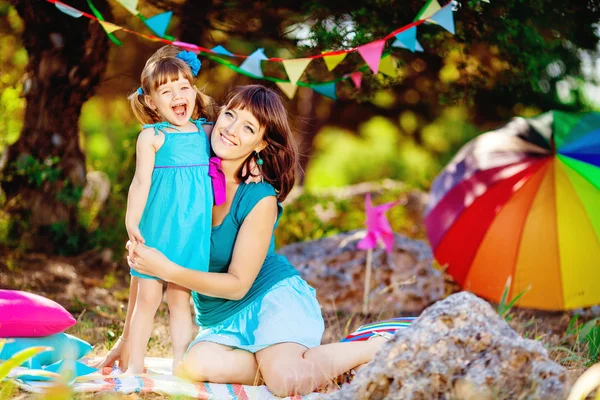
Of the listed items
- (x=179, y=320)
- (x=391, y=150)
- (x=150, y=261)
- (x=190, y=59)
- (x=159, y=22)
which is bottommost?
(x=179, y=320)

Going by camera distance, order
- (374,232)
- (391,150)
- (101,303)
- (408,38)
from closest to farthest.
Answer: (408,38), (101,303), (374,232), (391,150)

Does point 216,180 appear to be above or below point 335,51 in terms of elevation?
below

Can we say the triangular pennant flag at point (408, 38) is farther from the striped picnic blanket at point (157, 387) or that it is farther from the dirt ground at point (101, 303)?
the striped picnic blanket at point (157, 387)

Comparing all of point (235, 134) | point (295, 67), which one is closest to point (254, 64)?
point (295, 67)

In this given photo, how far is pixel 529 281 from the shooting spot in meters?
4.22

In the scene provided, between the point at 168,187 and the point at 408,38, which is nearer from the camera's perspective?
the point at 168,187

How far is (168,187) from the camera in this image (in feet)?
9.09

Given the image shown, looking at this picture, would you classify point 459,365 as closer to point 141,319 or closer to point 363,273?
point 141,319

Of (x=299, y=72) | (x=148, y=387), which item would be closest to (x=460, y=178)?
(x=299, y=72)

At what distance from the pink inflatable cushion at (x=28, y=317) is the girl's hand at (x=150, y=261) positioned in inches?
14.0

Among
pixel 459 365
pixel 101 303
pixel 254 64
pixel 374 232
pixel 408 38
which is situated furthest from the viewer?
pixel 374 232

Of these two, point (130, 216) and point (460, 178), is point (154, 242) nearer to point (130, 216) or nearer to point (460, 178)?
point (130, 216)

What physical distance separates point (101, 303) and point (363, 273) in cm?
165

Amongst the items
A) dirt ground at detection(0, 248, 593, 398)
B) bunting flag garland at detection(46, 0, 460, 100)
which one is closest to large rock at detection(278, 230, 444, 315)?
dirt ground at detection(0, 248, 593, 398)
